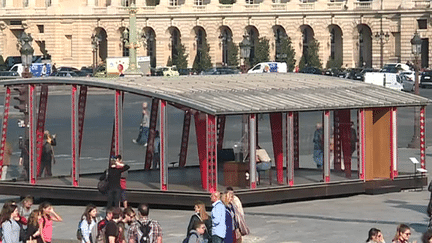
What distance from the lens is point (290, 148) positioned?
105 feet

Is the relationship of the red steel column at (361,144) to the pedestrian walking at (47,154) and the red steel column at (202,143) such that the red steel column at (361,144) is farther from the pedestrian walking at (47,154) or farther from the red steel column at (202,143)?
the pedestrian walking at (47,154)

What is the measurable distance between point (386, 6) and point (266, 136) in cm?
7361

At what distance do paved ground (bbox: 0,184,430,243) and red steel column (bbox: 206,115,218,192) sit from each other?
2.85ft

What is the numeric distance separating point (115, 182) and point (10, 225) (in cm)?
629

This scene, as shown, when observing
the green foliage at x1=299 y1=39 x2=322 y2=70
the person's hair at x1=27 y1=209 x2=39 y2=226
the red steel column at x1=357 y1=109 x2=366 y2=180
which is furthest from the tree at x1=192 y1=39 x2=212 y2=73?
the person's hair at x1=27 y1=209 x2=39 y2=226

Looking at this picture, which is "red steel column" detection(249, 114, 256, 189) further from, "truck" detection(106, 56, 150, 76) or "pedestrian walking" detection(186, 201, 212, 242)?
"truck" detection(106, 56, 150, 76)

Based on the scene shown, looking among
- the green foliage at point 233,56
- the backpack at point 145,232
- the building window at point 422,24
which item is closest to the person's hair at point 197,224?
the backpack at point 145,232

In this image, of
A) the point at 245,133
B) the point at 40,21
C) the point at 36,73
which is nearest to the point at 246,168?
the point at 245,133

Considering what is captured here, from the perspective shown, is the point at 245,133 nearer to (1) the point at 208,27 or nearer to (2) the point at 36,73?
(2) the point at 36,73

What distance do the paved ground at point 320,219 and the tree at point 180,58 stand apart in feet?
241

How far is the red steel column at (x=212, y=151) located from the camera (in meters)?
30.5

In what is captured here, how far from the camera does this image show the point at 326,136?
108 feet

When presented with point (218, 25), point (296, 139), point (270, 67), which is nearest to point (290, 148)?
point (296, 139)

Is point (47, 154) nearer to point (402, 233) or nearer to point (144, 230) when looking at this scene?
point (144, 230)
